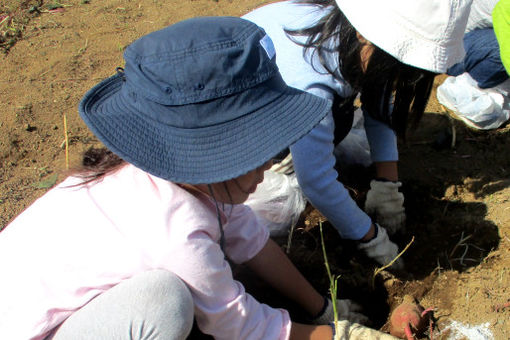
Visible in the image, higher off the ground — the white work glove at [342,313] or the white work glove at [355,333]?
the white work glove at [355,333]

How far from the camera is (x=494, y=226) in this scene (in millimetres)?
1849

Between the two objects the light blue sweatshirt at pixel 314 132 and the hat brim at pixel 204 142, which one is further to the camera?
the light blue sweatshirt at pixel 314 132

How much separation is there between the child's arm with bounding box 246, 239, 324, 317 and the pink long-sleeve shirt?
33 cm

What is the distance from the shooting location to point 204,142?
0.94m

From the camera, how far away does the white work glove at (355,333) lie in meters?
1.33

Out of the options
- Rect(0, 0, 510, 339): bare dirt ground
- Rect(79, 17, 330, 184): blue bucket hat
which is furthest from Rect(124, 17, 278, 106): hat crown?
Rect(0, 0, 510, 339): bare dirt ground

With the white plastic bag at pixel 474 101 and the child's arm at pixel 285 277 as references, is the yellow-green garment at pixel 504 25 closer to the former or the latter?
the white plastic bag at pixel 474 101

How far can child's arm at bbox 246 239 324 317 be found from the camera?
1460mm

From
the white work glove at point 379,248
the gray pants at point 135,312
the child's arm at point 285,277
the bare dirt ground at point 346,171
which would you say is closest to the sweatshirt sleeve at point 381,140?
the bare dirt ground at point 346,171

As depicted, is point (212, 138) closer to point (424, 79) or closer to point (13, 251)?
point (13, 251)

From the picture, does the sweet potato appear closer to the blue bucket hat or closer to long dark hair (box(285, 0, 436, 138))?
long dark hair (box(285, 0, 436, 138))

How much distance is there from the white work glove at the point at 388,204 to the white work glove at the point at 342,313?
0.40 meters

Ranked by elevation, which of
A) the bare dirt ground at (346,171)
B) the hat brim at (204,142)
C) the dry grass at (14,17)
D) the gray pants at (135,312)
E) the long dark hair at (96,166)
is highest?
the hat brim at (204,142)

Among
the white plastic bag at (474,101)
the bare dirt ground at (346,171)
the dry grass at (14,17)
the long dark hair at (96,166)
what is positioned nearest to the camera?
the long dark hair at (96,166)
